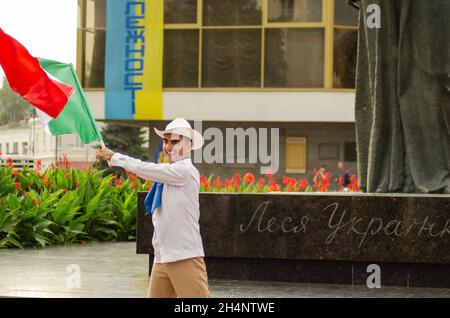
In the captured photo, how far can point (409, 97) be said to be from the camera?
10664 millimetres

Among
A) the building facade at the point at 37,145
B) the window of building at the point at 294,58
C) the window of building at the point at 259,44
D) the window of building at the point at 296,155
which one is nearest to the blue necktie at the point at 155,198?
the window of building at the point at 259,44

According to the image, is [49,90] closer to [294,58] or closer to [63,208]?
[63,208]

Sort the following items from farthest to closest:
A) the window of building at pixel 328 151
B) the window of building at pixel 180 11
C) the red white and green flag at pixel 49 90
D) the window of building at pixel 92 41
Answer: the window of building at pixel 92 41
the window of building at pixel 328 151
the window of building at pixel 180 11
the red white and green flag at pixel 49 90

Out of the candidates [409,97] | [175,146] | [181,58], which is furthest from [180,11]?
[175,146]

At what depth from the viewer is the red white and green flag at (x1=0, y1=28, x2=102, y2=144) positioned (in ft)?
24.4

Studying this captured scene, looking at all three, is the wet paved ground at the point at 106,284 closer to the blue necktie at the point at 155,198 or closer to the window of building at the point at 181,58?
the blue necktie at the point at 155,198

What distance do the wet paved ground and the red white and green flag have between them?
76.0 inches

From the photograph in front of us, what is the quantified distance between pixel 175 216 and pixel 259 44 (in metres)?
31.0

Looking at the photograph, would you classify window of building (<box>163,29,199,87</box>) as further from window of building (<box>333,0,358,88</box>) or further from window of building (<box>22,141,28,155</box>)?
window of building (<box>22,141,28,155</box>)

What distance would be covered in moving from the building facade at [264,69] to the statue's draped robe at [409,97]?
82.8 ft

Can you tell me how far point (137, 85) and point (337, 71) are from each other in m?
7.41

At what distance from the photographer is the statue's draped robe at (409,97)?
34.6 feet
